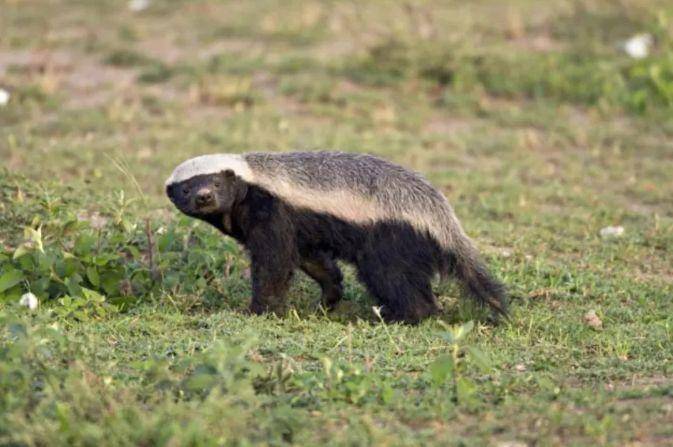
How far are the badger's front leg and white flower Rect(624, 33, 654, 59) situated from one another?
676 cm

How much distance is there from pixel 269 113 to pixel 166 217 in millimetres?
3322

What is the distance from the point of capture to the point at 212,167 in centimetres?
684

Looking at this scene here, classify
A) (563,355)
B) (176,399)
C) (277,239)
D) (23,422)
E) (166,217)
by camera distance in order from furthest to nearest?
(166,217)
(277,239)
(563,355)
(176,399)
(23,422)

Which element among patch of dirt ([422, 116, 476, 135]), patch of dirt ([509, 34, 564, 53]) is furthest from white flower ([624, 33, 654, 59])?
patch of dirt ([422, 116, 476, 135])

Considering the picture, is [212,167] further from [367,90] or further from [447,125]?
[367,90]

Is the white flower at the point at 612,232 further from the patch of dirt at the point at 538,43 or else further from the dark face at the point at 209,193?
the patch of dirt at the point at 538,43

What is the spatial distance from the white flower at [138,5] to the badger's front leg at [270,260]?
8359 millimetres

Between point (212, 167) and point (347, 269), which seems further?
point (347, 269)

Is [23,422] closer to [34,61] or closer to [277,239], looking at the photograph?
[277,239]

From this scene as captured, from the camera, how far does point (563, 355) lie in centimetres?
600

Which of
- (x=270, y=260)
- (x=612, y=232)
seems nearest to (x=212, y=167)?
(x=270, y=260)

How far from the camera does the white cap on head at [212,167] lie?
684cm

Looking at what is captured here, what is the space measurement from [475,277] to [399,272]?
0.45 meters

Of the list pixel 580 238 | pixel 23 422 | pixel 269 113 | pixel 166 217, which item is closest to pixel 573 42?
pixel 269 113
